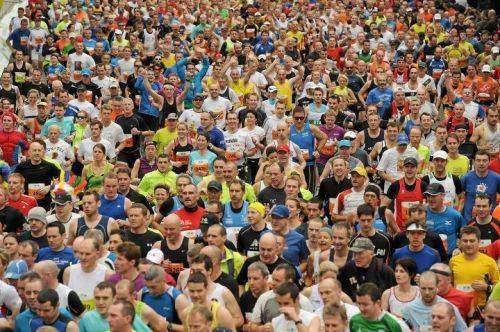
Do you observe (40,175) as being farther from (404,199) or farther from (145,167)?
(404,199)

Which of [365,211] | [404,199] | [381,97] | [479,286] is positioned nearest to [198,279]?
[365,211]

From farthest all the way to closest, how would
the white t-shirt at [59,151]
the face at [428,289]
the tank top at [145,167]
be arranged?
the white t-shirt at [59,151] < the tank top at [145,167] < the face at [428,289]

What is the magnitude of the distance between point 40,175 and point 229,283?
475 cm

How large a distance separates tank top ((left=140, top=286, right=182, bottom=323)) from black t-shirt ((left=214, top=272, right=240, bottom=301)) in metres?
0.63

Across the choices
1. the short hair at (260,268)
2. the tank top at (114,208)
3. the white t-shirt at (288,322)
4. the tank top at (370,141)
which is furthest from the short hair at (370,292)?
the tank top at (370,141)

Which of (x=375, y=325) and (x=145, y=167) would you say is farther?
(x=145, y=167)

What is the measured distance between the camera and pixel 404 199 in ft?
42.4

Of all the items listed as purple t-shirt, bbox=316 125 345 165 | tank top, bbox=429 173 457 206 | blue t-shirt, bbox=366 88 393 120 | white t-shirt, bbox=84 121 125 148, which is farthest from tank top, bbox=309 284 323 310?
blue t-shirt, bbox=366 88 393 120

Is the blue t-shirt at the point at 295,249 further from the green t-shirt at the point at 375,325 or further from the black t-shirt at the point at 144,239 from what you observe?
the green t-shirt at the point at 375,325

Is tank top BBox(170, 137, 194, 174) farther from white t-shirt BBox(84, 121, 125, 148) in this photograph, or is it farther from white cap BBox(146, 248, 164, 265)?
white cap BBox(146, 248, 164, 265)

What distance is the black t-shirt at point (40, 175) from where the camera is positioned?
46.2 ft

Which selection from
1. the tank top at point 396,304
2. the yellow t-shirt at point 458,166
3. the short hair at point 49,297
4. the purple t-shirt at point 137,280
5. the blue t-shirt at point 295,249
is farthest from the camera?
the yellow t-shirt at point 458,166

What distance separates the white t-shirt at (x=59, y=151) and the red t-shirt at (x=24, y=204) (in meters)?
1.93

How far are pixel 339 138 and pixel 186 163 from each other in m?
2.20
